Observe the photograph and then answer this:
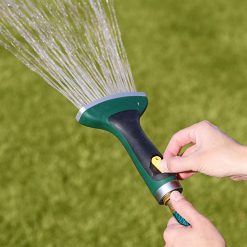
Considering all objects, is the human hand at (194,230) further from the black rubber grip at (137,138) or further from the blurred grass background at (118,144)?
the blurred grass background at (118,144)

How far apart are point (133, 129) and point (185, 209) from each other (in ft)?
A: 1.36

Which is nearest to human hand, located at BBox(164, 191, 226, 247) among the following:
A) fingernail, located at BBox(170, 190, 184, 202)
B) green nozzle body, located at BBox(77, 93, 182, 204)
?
fingernail, located at BBox(170, 190, 184, 202)

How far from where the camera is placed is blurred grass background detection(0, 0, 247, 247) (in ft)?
10.5

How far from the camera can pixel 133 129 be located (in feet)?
6.55

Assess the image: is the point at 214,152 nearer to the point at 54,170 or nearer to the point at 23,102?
the point at 54,170

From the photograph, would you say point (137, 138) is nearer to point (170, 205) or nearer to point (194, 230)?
point (170, 205)

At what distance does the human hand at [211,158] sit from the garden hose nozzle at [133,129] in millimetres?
48

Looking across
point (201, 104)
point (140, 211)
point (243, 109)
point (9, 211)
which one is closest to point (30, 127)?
point (9, 211)

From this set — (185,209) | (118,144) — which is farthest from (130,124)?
(118,144)

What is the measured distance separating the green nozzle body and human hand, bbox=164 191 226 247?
0.10m

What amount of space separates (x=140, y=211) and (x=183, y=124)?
33.2 inches

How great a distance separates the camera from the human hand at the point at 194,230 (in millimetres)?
1707

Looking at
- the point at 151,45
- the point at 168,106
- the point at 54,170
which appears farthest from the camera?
the point at 151,45

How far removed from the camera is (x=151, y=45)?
451cm
